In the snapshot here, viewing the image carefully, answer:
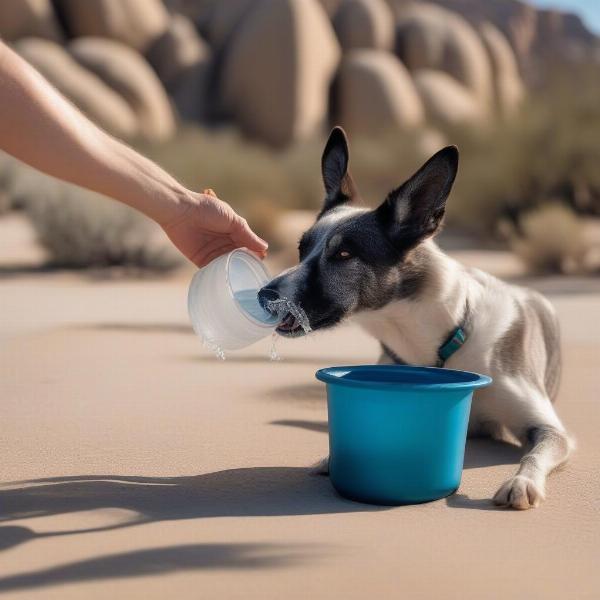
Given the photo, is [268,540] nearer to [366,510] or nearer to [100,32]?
[366,510]

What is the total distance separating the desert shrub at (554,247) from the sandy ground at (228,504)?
8373mm

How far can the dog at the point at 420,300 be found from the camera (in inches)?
180

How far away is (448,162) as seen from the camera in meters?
4.48

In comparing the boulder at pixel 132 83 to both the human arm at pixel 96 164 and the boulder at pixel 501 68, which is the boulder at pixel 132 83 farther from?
the human arm at pixel 96 164

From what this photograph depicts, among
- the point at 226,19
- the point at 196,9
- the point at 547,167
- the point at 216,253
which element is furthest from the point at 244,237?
the point at 196,9

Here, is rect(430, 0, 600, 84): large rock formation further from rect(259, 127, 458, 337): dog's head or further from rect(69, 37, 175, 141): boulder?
rect(259, 127, 458, 337): dog's head

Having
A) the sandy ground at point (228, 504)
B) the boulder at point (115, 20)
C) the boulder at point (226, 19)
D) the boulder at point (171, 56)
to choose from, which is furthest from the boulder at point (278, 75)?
the sandy ground at point (228, 504)

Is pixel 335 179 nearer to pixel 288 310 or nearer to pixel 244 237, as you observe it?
pixel 244 237

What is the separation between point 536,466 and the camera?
167 inches

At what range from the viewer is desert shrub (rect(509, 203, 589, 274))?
51.9 feet

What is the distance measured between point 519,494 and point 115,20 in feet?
117

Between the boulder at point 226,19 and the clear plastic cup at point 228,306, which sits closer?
the clear plastic cup at point 228,306

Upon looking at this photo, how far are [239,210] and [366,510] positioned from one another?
18538 mm

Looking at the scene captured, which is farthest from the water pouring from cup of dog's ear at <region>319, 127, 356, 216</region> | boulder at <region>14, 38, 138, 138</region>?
boulder at <region>14, 38, 138, 138</region>
